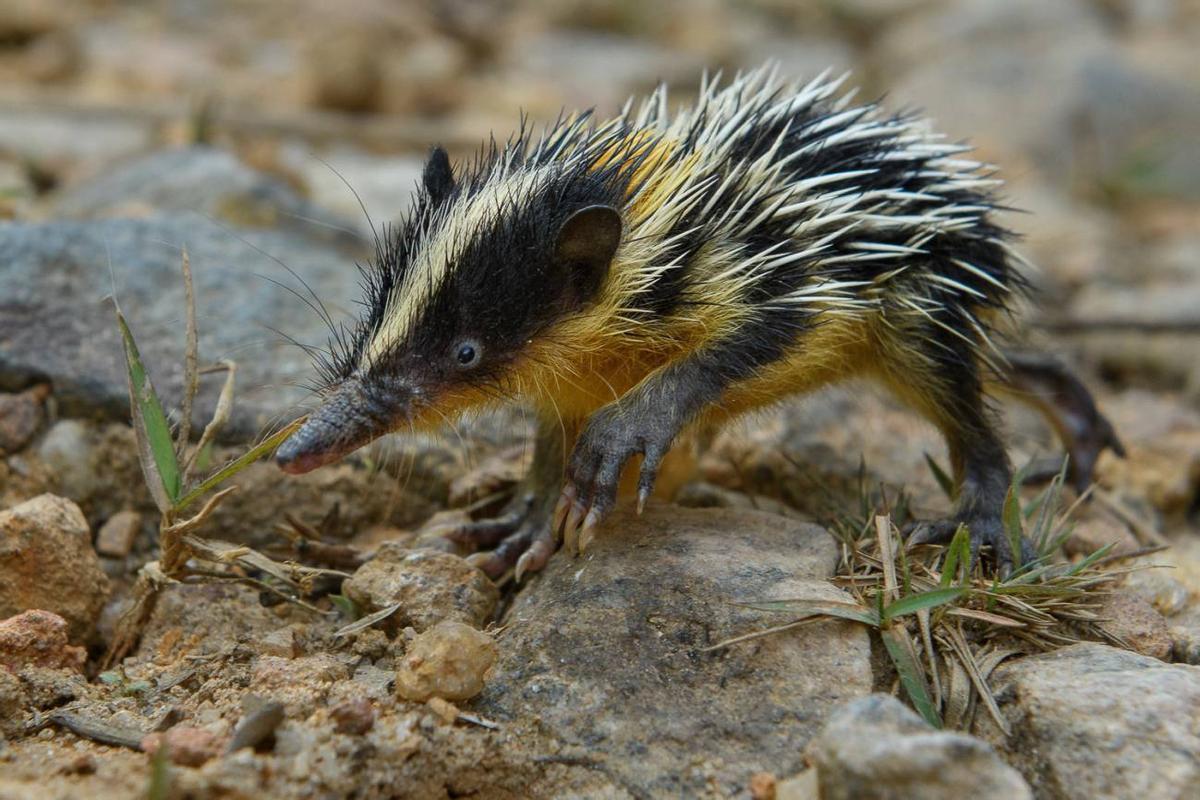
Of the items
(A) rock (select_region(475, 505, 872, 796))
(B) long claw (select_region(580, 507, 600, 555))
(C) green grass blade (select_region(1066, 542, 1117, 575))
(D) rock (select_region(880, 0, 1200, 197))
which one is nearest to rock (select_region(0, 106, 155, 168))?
(B) long claw (select_region(580, 507, 600, 555))

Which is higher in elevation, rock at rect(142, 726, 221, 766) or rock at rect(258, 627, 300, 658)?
rock at rect(258, 627, 300, 658)

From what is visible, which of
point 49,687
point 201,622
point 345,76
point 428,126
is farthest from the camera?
point 345,76

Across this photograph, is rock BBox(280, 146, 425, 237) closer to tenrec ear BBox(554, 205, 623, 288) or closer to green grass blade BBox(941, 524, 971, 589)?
tenrec ear BBox(554, 205, 623, 288)

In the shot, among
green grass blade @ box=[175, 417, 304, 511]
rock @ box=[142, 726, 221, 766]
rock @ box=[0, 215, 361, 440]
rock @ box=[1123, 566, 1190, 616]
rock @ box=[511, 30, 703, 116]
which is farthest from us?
rock @ box=[511, 30, 703, 116]

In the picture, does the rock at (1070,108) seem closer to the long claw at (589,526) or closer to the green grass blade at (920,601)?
the green grass blade at (920,601)

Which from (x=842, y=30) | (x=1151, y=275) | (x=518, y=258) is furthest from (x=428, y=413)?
(x=842, y=30)

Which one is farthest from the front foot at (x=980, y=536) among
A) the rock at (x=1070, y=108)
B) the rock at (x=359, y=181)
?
the rock at (x=1070, y=108)

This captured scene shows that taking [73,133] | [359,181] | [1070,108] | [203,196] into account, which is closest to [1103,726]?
[203,196]

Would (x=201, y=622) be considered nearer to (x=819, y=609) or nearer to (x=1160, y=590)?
(x=819, y=609)
